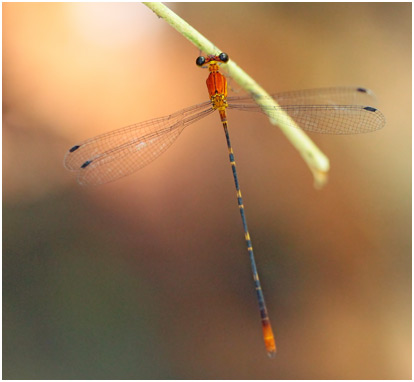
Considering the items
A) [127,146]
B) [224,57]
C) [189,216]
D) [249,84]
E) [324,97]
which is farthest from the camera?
[189,216]

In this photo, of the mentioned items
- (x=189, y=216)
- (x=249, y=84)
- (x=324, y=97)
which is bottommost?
(x=189, y=216)

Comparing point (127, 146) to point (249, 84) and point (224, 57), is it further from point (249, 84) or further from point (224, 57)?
point (249, 84)

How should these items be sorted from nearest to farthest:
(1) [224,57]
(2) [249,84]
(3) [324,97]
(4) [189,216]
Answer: (2) [249,84] → (1) [224,57] → (3) [324,97] → (4) [189,216]

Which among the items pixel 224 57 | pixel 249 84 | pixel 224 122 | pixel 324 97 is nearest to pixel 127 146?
pixel 224 122

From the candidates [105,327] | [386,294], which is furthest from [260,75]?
[105,327]

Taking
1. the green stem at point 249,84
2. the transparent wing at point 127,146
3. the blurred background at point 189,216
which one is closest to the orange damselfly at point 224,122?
the transparent wing at point 127,146

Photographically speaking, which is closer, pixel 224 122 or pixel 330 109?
pixel 330 109

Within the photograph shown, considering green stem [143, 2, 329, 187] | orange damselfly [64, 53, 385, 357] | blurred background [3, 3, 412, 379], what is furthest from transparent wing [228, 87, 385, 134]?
blurred background [3, 3, 412, 379]

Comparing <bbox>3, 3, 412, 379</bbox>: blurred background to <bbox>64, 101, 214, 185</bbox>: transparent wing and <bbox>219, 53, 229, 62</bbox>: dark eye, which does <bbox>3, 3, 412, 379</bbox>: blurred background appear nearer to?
<bbox>64, 101, 214, 185</bbox>: transparent wing
